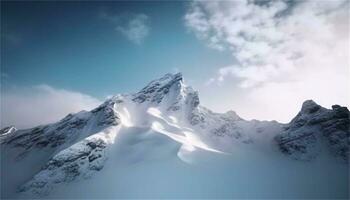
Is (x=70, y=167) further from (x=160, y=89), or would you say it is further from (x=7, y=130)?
(x=7, y=130)

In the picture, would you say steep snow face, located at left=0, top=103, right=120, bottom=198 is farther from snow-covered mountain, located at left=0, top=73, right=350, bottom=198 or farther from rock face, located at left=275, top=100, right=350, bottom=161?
rock face, located at left=275, top=100, right=350, bottom=161

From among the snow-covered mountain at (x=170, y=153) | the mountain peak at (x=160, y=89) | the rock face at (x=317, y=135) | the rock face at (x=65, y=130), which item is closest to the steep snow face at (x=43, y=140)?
the rock face at (x=65, y=130)

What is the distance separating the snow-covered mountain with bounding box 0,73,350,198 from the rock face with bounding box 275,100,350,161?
0.28 metres

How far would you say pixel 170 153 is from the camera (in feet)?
228

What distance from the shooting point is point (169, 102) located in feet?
348

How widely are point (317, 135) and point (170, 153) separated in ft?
161

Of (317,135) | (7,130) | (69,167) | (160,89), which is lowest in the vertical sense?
(69,167)

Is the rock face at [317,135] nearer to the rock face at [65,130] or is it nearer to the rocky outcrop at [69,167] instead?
the rocky outcrop at [69,167]

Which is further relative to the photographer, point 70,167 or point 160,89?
point 160,89

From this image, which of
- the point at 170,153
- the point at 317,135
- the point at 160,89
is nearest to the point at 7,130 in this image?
the point at 160,89

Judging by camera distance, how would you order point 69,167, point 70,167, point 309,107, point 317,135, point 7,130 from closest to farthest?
1. point 69,167
2. point 70,167
3. point 317,135
4. point 309,107
5. point 7,130

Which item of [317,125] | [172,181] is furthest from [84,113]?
[317,125]

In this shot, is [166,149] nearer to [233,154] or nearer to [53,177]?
[233,154]

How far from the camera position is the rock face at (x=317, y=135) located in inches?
2830
